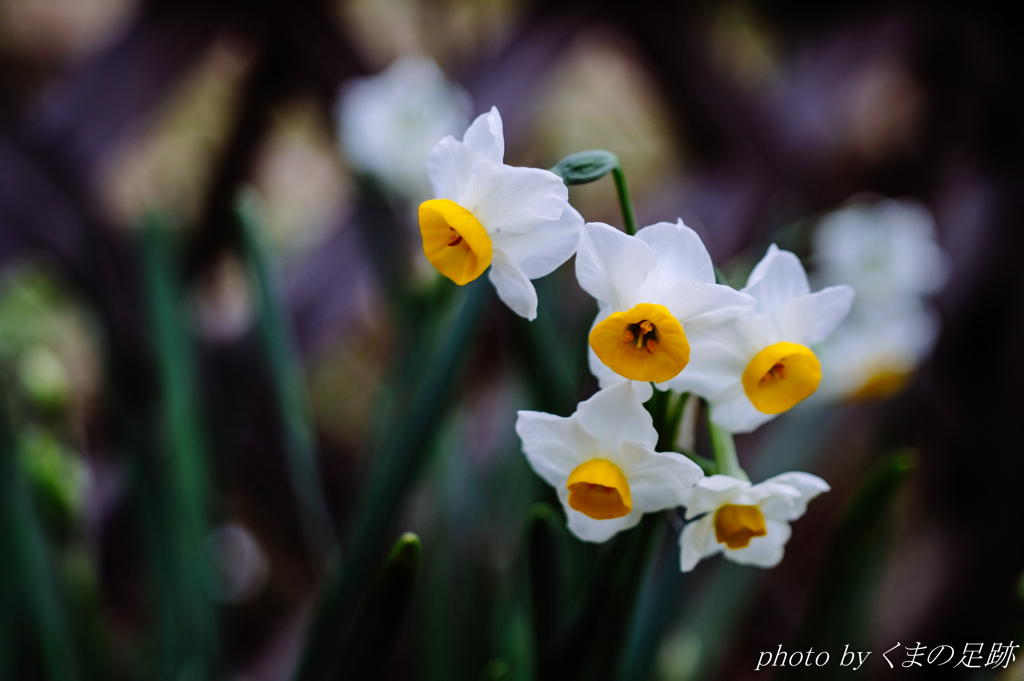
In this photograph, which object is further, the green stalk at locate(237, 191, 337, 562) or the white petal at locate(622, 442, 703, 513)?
the green stalk at locate(237, 191, 337, 562)

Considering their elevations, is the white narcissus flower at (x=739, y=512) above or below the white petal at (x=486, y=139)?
below

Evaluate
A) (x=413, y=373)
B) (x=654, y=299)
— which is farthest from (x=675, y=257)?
(x=413, y=373)

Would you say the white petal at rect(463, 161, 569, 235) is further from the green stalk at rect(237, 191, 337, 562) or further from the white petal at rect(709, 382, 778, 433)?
the green stalk at rect(237, 191, 337, 562)

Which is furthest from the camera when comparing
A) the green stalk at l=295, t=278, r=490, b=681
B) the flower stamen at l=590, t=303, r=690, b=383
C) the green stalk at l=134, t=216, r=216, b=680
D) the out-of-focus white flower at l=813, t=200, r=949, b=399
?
the out-of-focus white flower at l=813, t=200, r=949, b=399

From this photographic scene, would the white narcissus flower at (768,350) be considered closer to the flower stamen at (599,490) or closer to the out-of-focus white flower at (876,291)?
the flower stamen at (599,490)

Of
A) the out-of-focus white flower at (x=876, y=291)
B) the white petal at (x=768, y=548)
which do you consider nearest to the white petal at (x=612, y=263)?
the white petal at (x=768, y=548)

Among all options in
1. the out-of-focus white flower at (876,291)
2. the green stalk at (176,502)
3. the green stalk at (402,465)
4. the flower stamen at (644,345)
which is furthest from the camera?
the out-of-focus white flower at (876,291)

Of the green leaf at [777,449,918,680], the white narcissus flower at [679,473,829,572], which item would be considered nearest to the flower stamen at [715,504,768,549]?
the white narcissus flower at [679,473,829,572]

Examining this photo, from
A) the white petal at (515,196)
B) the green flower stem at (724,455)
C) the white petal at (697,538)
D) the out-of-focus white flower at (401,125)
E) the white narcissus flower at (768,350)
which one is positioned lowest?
the white petal at (697,538)
